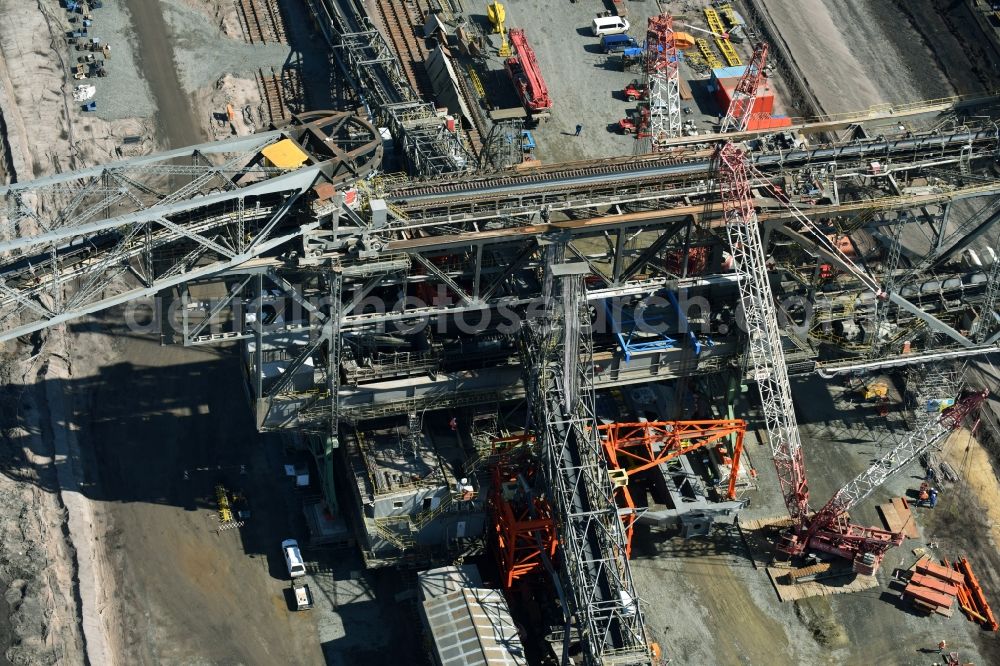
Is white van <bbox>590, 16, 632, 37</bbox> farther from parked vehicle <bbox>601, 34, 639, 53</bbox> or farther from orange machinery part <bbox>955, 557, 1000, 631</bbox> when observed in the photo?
orange machinery part <bbox>955, 557, 1000, 631</bbox>

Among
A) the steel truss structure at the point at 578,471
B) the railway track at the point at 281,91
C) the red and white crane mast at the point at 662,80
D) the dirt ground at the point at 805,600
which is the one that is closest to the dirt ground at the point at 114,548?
the steel truss structure at the point at 578,471

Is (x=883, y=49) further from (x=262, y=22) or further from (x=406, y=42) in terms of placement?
(x=262, y=22)

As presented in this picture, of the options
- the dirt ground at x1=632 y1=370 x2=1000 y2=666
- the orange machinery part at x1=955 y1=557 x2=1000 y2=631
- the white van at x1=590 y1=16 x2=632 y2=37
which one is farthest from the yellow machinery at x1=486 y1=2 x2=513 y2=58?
the orange machinery part at x1=955 y1=557 x2=1000 y2=631

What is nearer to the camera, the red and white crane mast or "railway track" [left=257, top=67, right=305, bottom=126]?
the red and white crane mast

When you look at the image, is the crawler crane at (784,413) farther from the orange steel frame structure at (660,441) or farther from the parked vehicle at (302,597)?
the parked vehicle at (302,597)

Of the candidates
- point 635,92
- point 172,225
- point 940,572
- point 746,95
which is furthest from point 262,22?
point 940,572

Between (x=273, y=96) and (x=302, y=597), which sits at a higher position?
(x=273, y=96)
